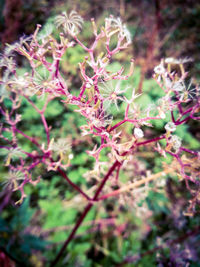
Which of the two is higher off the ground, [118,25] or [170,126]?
[118,25]

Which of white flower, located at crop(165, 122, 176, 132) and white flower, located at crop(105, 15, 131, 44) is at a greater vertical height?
white flower, located at crop(105, 15, 131, 44)

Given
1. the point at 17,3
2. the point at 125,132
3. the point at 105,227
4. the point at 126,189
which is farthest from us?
the point at 17,3

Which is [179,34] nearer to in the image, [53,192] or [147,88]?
[147,88]

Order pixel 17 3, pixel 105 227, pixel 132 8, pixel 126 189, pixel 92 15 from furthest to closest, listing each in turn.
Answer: pixel 132 8 < pixel 92 15 < pixel 17 3 < pixel 105 227 < pixel 126 189

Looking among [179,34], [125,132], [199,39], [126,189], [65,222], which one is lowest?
[65,222]

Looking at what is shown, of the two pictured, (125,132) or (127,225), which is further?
(127,225)

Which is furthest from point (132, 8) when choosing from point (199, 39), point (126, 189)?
point (126, 189)

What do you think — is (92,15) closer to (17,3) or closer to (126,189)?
(17,3)

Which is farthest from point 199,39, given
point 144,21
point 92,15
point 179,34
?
point 92,15

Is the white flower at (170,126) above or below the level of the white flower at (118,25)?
below

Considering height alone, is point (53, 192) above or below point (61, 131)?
below
